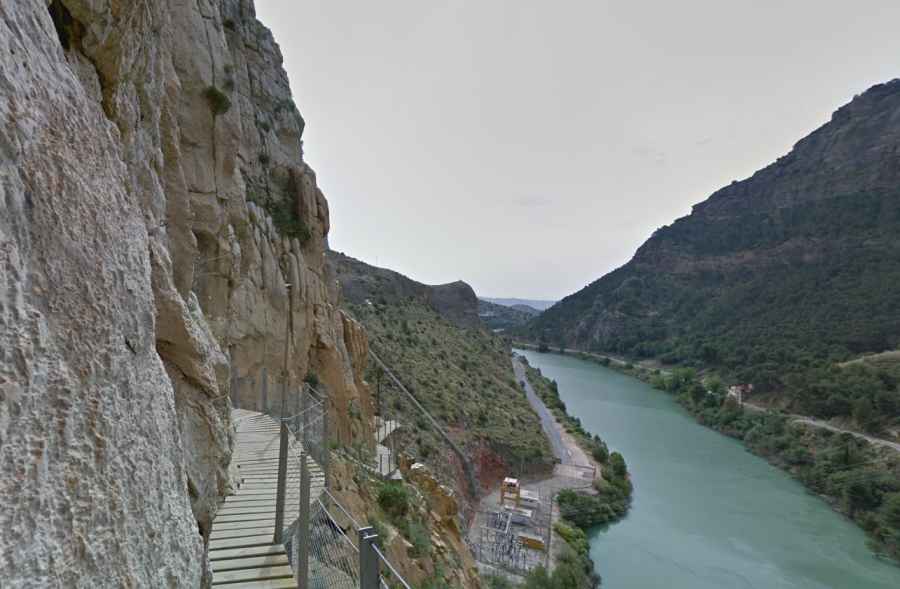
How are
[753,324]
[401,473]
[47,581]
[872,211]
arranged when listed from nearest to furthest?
[47,581]
[401,473]
[753,324]
[872,211]

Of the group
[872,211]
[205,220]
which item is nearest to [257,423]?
[205,220]

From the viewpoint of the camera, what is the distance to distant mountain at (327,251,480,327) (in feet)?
161

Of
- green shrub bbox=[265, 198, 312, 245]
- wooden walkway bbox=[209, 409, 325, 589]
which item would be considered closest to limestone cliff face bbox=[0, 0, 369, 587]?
wooden walkway bbox=[209, 409, 325, 589]

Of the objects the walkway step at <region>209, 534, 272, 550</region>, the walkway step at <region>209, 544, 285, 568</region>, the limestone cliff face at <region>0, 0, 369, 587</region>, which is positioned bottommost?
the walkway step at <region>209, 544, 285, 568</region>

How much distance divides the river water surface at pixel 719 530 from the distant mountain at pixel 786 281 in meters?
12.7

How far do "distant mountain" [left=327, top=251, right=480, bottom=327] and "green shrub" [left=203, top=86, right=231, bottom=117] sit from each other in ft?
84.1

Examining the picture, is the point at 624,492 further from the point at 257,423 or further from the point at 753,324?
the point at 753,324

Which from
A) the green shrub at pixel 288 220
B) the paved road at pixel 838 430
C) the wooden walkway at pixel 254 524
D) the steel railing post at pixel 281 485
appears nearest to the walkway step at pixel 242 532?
the wooden walkway at pixel 254 524

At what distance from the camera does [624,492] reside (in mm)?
31781

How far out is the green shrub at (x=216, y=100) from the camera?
9.96m

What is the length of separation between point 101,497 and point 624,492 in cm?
3499

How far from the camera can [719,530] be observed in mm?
29172

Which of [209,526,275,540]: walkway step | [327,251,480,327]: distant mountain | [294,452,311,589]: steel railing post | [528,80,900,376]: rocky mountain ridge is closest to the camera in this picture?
[294,452,311,589]: steel railing post

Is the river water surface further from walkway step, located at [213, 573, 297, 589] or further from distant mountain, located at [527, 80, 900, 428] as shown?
walkway step, located at [213, 573, 297, 589]
